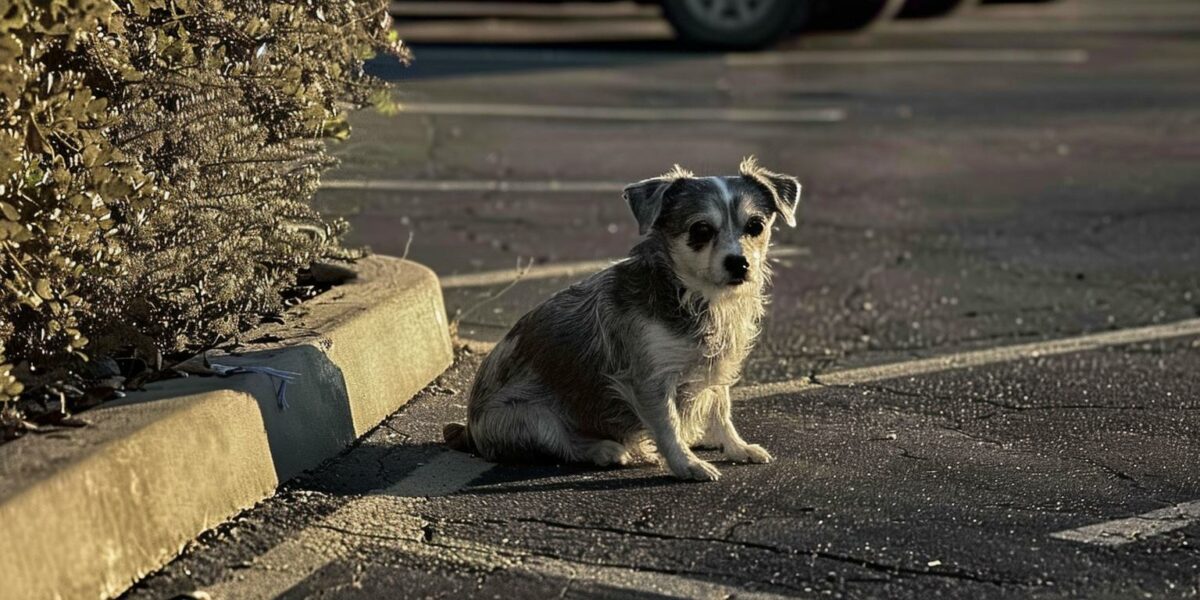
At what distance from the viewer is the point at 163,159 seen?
5777 mm

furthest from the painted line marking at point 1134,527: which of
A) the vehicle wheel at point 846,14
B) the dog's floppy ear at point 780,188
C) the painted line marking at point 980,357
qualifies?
the vehicle wheel at point 846,14

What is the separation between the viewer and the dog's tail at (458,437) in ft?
20.4

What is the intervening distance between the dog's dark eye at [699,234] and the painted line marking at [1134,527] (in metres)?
1.44

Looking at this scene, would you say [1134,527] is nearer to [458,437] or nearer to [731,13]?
[458,437]

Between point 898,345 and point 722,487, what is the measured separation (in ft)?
8.12

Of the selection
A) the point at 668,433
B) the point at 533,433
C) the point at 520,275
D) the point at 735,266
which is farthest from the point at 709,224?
the point at 520,275

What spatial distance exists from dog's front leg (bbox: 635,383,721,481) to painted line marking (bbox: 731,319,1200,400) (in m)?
1.30

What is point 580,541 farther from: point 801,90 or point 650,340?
point 801,90

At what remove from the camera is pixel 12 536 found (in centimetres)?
437

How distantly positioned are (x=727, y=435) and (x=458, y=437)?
3.04ft

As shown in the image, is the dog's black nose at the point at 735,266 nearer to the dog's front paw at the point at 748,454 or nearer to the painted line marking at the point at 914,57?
the dog's front paw at the point at 748,454

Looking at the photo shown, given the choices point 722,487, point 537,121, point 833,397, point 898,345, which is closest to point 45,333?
point 722,487

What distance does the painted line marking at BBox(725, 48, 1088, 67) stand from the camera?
16.8m

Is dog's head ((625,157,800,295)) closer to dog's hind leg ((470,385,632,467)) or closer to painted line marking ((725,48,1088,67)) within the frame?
dog's hind leg ((470,385,632,467))
